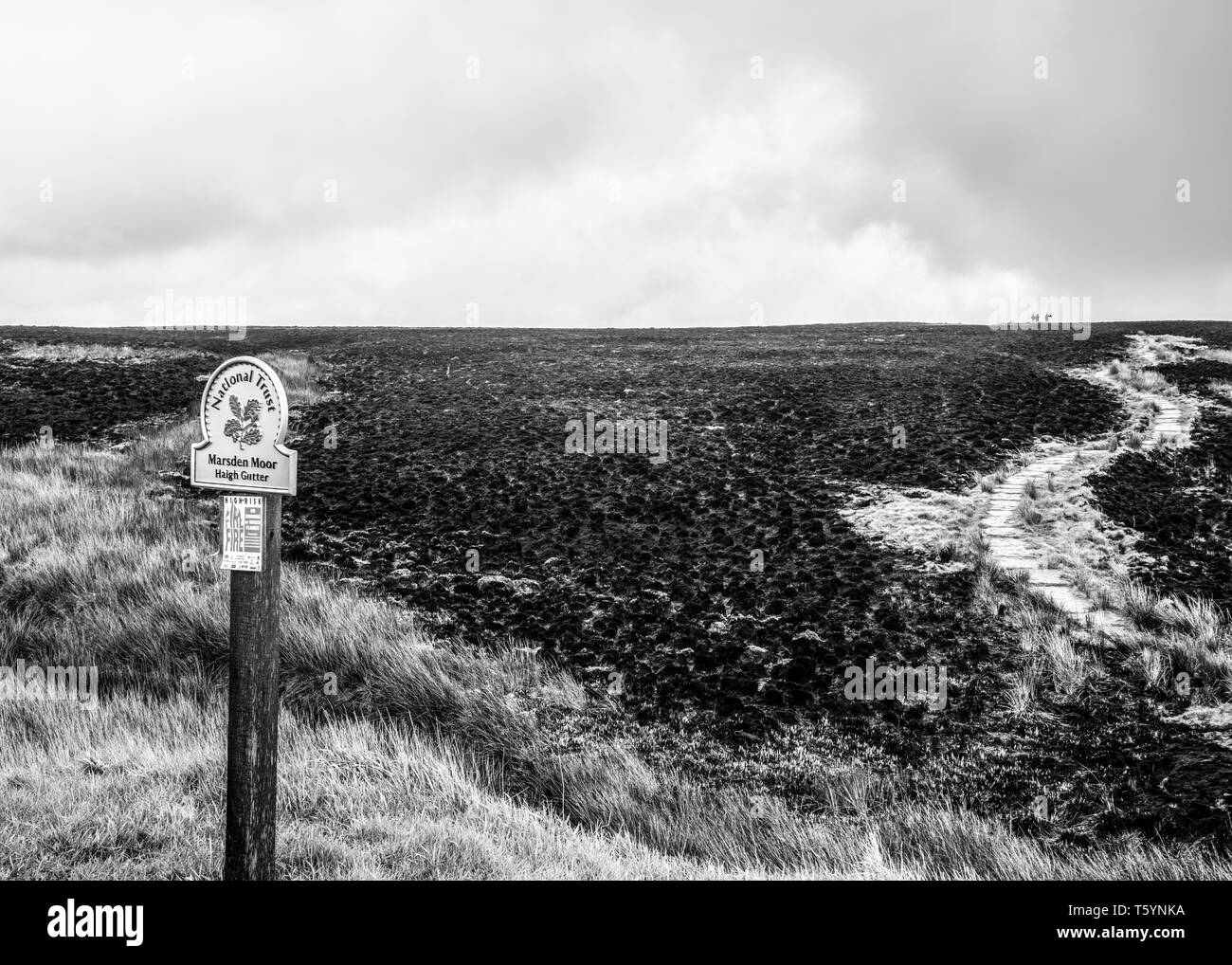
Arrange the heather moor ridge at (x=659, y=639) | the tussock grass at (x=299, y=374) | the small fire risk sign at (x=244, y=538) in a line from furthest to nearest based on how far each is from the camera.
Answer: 1. the tussock grass at (x=299, y=374)
2. the heather moor ridge at (x=659, y=639)
3. the small fire risk sign at (x=244, y=538)

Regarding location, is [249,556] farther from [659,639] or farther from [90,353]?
[90,353]

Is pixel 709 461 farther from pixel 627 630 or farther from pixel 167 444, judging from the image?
pixel 167 444

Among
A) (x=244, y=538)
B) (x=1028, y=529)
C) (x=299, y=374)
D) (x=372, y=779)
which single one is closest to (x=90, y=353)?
(x=299, y=374)

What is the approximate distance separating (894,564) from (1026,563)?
4.96 ft

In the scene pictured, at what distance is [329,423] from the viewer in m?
15.8

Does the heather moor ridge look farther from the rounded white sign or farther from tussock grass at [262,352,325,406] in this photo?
the rounded white sign

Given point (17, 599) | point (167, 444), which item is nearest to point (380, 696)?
A: point (17, 599)

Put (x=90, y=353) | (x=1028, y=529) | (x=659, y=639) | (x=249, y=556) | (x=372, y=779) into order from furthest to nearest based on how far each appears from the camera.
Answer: (x=90, y=353), (x=1028, y=529), (x=659, y=639), (x=372, y=779), (x=249, y=556)

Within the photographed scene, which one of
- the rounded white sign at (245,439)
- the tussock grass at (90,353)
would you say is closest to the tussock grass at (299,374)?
the tussock grass at (90,353)

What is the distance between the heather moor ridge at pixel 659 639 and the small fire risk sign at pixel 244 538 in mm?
1572

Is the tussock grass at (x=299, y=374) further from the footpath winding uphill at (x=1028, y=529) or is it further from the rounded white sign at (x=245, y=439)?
the rounded white sign at (x=245, y=439)

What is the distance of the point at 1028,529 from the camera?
1044 cm

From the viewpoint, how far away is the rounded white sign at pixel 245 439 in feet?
12.4

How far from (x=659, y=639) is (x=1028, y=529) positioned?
5448 mm
